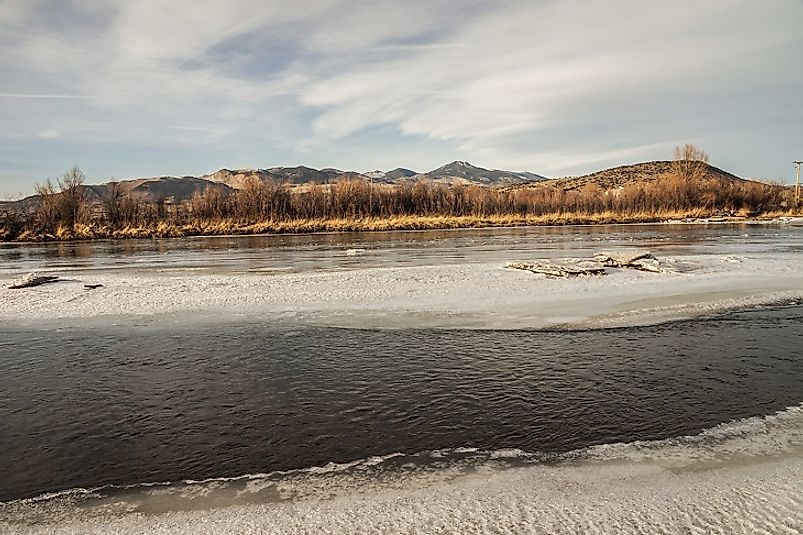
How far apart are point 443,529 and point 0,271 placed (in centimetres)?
2240

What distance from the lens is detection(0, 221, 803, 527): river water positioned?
4867mm

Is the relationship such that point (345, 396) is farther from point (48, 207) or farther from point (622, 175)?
point (622, 175)

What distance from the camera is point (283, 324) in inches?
408

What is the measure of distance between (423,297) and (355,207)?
4936cm

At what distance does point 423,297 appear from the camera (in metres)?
12.5

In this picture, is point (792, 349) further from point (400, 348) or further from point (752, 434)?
point (400, 348)

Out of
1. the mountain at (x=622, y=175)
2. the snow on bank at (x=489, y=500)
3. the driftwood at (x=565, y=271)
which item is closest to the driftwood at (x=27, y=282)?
the snow on bank at (x=489, y=500)

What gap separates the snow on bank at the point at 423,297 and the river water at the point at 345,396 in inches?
38.7

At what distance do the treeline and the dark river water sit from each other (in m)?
43.5

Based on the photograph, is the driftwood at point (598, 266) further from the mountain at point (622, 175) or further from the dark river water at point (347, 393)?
the mountain at point (622, 175)

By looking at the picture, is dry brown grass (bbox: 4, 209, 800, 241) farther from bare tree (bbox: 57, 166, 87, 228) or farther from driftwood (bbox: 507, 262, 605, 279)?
driftwood (bbox: 507, 262, 605, 279)

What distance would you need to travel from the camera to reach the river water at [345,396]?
4.87 metres

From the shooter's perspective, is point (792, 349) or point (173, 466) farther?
point (792, 349)

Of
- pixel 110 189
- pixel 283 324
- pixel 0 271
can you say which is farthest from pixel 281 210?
pixel 283 324
